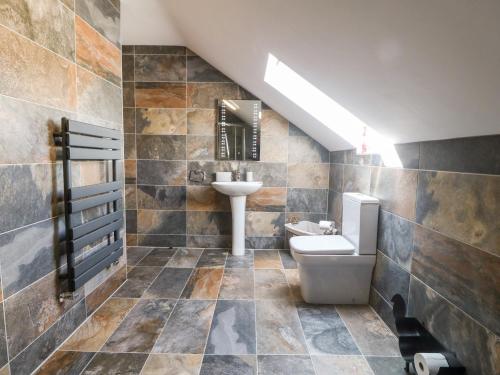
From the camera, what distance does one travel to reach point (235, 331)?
1.87m

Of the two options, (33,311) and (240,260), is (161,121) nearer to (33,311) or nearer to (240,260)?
(240,260)

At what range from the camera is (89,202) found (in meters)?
1.81

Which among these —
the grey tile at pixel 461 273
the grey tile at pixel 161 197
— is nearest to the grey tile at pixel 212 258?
the grey tile at pixel 161 197

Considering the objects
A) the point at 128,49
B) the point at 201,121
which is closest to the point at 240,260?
the point at 201,121

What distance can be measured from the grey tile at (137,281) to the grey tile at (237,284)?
67 centimetres

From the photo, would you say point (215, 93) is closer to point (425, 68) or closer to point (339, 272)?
point (339, 272)

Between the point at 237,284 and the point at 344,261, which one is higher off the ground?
the point at 344,261

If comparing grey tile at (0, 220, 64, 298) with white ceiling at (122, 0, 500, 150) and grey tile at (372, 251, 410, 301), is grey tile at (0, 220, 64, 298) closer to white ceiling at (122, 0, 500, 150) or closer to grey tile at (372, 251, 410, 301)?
white ceiling at (122, 0, 500, 150)

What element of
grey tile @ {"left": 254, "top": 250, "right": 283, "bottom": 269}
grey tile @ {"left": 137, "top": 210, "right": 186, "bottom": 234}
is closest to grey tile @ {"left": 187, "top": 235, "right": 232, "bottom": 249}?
grey tile @ {"left": 137, "top": 210, "right": 186, "bottom": 234}

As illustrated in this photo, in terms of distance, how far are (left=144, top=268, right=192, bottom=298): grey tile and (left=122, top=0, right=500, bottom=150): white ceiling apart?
6.40 ft

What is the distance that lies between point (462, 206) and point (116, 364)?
191cm

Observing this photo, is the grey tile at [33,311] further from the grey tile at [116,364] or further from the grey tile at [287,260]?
the grey tile at [287,260]

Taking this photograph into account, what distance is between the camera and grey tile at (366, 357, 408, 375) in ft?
5.03

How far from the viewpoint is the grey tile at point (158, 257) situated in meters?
3.04
